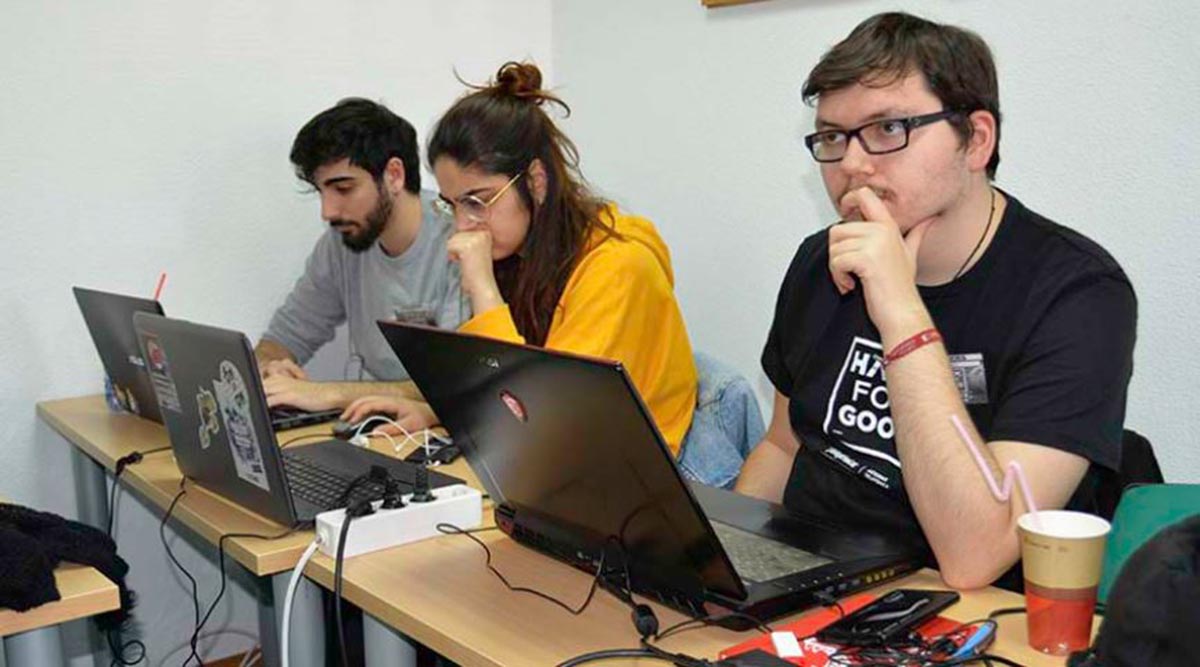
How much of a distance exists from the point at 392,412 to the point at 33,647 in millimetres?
793

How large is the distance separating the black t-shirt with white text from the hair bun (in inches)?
26.7

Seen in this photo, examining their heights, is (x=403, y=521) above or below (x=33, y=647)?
above

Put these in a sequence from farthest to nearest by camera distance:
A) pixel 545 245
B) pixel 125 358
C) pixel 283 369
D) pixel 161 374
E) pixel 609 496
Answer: pixel 283 369, pixel 125 358, pixel 545 245, pixel 161 374, pixel 609 496

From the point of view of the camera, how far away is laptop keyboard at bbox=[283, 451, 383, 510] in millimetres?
1492

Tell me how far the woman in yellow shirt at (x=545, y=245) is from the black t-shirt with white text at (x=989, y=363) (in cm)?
37

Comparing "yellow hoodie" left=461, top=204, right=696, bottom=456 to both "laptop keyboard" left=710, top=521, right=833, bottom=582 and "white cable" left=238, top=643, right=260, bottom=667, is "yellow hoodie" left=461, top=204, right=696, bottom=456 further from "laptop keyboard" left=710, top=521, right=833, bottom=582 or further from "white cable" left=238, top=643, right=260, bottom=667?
"white cable" left=238, top=643, right=260, bottom=667

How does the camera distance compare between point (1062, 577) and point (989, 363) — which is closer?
point (1062, 577)

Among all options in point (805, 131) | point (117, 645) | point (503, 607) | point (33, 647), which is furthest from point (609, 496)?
point (117, 645)

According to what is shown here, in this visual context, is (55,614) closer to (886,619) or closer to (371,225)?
(886,619)

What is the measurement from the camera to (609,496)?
108 centimetres

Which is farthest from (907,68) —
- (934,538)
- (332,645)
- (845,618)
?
(332,645)

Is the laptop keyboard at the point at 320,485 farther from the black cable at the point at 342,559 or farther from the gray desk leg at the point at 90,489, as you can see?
the gray desk leg at the point at 90,489

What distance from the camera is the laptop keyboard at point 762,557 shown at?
43.9 inches

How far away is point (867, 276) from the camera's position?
1.25m
